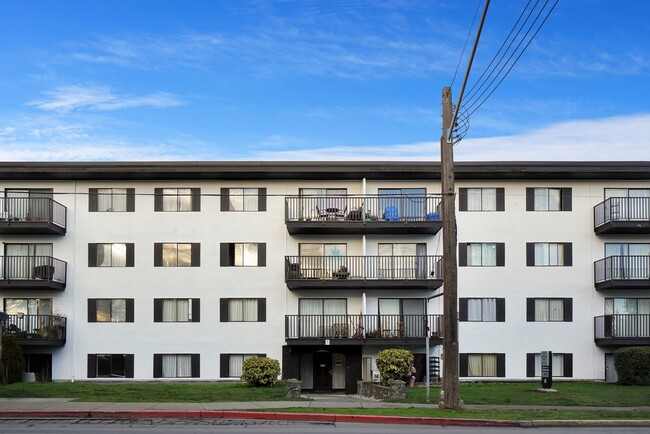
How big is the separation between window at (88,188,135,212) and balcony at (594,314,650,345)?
71.4ft

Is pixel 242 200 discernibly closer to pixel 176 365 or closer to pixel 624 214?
pixel 176 365

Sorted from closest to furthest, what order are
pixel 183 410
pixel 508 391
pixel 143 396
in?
pixel 183 410, pixel 143 396, pixel 508 391

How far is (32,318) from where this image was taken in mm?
36562

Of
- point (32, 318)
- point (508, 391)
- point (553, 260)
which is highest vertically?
point (553, 260)

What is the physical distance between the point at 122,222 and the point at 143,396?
12.9 m

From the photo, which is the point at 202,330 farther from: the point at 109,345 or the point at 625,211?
the point at 625,211

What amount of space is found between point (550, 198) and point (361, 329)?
419 inches

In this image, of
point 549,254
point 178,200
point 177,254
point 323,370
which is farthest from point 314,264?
point 549,254

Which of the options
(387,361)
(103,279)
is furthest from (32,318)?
(387,361)

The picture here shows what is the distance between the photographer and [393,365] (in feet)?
107

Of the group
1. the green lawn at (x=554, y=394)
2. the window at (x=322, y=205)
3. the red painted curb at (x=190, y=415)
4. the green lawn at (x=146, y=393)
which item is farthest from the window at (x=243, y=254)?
the red painted curb at (x=190, y=415)

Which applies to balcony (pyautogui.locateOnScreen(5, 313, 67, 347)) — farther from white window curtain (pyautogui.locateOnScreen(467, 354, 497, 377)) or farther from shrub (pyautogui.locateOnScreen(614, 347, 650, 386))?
shrub (pyautogui.locateOnScreen(614, 347, 650, 386))

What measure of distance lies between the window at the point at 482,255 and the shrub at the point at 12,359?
63.3ft

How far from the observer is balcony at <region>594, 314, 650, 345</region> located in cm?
3675
